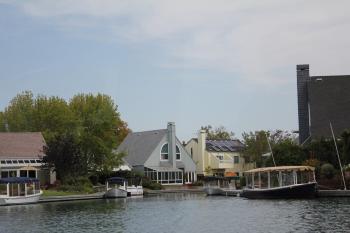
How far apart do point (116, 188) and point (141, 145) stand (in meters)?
28.6

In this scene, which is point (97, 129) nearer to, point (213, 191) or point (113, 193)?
point (113, 193)

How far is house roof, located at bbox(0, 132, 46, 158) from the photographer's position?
71.8 meters

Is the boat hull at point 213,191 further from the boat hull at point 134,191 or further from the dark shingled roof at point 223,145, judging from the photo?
the dark shingled roof at point 223,145

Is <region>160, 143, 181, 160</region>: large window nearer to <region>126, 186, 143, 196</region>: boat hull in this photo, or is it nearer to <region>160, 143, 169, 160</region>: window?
<region>160, 143, 169, 160</region>: window

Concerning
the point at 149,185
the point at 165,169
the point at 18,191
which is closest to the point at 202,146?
the point at 165,169

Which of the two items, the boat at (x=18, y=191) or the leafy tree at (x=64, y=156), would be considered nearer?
the boat at (x=18, y=191)

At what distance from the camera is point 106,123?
81.8m

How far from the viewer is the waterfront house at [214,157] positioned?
101 metres

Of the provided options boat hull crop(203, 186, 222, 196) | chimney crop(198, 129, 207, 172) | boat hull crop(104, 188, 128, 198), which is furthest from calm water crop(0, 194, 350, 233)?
chimney crop(198, 129, 207, 172)

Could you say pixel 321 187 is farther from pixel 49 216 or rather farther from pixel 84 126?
pixel 84 126

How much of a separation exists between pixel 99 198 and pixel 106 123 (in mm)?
18941

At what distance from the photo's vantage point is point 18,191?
5672cm

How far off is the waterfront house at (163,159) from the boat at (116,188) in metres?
17.5

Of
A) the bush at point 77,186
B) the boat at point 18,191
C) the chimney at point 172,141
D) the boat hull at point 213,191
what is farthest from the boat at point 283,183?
→ the chimney at point 172,141
